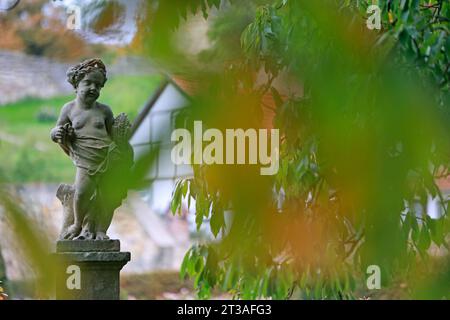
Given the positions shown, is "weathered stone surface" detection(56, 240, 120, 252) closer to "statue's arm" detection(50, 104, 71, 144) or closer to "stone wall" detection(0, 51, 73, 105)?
"statue's arm" detection(50, 104, 71, 144)

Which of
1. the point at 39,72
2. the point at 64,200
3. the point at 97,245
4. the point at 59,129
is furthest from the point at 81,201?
the point at 39,72

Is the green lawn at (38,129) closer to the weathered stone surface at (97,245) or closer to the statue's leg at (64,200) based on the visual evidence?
the statue's leg at (64,200)

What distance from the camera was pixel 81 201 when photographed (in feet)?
11.1

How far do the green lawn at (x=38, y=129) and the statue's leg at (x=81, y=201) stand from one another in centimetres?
280

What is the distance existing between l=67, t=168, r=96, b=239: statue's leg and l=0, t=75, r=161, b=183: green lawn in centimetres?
280

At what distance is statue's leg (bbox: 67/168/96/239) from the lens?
3221 millimetres

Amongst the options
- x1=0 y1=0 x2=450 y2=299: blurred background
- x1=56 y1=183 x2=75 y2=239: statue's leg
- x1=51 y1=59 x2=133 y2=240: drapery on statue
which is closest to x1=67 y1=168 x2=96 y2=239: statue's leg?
x1=51 y1=59 x2=133 y2=240: drapery on statue

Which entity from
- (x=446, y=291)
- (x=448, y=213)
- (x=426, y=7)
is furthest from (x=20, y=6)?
(x=448, y=213)

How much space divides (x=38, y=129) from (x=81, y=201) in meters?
3.08

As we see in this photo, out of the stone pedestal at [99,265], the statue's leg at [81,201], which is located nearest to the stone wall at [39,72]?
the statue's leg at [81,201]

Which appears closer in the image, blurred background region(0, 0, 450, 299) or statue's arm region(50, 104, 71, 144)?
blurred background region(0, 0, 450, 299)

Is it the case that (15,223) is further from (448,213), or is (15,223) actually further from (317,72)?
(448,213)

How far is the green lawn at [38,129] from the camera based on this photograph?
34 centimetres

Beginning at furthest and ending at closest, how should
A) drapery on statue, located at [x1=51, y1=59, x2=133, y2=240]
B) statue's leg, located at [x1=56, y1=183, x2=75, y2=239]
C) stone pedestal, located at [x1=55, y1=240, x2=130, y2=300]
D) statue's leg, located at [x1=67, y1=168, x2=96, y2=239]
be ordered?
stone pedestal, located at [x1=55, y1=240, x2=130, y2=300] < statue's leg, located at [x1=67, y1=168, x2=96, y2=239] < drapery on statue, located at [x1=51, y1=59, x2=133, y2=240] < statue's leg, located at [x1=56, y1=183, x2=75, y2=239]
